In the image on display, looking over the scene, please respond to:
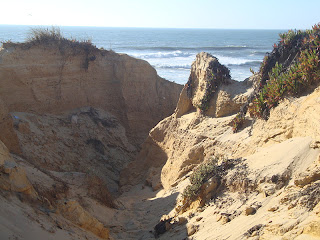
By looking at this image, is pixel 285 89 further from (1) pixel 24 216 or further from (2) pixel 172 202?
(1) pixel 24 216

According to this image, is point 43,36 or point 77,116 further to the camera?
point 43,36

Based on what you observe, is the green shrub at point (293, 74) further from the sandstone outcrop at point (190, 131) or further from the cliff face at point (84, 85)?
the cliff face at point (84, 85)

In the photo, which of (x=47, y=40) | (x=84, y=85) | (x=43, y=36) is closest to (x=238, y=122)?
(x=84, y=85)

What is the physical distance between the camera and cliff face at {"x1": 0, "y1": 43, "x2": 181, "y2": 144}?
14.1m

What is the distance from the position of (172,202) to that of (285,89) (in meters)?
3.86

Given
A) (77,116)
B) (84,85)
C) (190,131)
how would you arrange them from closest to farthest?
(190,131) → (77,116) → (84,85)

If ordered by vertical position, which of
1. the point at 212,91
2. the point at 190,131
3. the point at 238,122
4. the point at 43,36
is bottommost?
the point at 190,131

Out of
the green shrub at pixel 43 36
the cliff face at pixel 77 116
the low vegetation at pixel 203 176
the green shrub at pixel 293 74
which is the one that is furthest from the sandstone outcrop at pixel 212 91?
the green shrub at pixel 43 36

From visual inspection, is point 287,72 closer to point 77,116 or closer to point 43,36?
point 77,116

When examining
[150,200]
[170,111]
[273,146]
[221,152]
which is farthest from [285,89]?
[170,111]

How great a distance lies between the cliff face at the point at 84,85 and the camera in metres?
14.1

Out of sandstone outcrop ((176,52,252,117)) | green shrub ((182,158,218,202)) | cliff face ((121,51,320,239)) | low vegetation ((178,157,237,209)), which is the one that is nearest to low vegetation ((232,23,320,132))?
cliff face ((121,51,320,239))

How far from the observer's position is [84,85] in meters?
16.2

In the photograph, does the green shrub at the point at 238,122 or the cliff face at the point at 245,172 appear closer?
the cliff face at the point at 245,172
